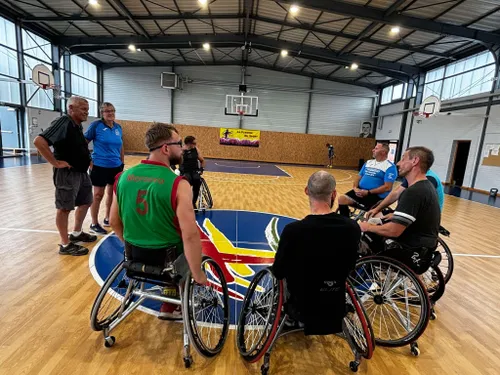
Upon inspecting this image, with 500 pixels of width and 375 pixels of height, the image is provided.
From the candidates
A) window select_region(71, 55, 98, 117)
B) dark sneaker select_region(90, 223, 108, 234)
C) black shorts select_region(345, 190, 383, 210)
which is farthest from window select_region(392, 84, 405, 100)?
window select_region(71, 55, 98, 117)

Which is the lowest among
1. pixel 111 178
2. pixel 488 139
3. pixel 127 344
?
pixel 127 344

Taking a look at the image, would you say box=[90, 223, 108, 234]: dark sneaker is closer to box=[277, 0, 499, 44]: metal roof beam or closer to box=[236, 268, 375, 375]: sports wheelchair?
box=[236, 268, 375, 375]: sports wheelchair

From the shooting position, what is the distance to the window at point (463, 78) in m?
10.0

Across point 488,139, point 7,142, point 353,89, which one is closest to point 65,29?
point 7,142

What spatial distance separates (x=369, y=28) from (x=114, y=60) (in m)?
14.1

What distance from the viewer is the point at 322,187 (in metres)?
1.37

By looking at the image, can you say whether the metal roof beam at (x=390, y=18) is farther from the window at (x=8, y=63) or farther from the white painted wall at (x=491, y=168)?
the window at (x=8, y=63)

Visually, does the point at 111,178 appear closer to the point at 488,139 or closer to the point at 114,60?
the point at 488,139

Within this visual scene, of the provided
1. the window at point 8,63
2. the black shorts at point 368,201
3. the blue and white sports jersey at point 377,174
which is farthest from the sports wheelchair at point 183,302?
the window at point 8,63

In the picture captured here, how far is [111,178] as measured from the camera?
333 centimetres

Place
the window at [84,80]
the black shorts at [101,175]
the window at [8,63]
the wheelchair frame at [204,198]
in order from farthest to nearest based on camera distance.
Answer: the window at [84,80] < the window at [8,63] < the wheelchair frame at [204,198] < the black shorts at [101,175]

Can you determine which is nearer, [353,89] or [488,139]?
[488,139]

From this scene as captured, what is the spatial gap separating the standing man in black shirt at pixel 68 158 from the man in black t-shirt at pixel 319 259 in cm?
237

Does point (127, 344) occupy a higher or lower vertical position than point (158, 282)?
lower
